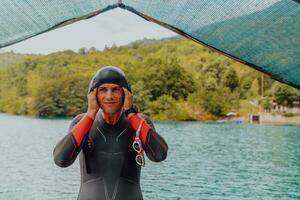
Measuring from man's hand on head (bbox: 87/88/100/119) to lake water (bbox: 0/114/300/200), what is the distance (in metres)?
11.3

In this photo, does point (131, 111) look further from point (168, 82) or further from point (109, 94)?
point (168, 82)

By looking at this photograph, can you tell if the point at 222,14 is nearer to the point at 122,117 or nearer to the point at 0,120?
the point at 122,117

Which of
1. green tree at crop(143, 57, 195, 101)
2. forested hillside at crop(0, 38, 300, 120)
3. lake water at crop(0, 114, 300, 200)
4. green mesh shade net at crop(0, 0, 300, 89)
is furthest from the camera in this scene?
green tree at crop(143, 57, 195, 101)

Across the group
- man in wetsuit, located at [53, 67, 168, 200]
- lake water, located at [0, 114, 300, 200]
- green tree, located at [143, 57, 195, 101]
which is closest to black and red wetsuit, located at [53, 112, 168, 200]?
man in wetsuit, located at [53, 67, 168, 200]

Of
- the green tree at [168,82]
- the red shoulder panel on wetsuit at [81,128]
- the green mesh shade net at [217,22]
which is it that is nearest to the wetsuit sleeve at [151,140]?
the red shoulder panel on wetsuit at [81,128]

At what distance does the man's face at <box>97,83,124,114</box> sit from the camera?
1315 millimetres

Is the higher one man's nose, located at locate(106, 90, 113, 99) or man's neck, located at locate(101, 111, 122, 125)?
man's nose, located at locate(106, 90, 113, 99)

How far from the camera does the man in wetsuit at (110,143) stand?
51.8 inches

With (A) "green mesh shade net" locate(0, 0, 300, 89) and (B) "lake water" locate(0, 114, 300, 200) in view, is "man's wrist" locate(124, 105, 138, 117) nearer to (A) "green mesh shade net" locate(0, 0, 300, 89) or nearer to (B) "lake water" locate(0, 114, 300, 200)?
(A) "green mesh shade net" locate(0, 0, 300, 89)

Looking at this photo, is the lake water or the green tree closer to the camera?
the lake water

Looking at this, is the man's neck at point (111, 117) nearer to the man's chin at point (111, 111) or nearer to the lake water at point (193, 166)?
the man's chin at point (111, 111)

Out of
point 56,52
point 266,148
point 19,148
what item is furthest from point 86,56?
point 266,148

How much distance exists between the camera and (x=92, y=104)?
1330 mm

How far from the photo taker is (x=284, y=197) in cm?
1357
